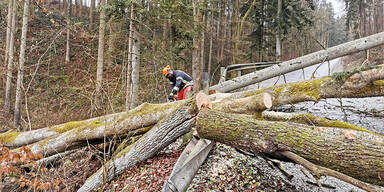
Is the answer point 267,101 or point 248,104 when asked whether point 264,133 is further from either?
point 248,104

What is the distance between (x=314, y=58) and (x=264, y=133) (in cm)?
262

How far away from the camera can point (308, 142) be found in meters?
1.91

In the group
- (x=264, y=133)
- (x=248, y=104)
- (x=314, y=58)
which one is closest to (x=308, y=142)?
(x=264, y=133)

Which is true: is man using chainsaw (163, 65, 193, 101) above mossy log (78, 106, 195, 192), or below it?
above

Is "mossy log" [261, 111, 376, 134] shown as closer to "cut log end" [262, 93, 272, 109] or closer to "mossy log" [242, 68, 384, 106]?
"mossy log" [242, 68, 384, 106]

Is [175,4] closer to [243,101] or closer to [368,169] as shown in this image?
[243,101]

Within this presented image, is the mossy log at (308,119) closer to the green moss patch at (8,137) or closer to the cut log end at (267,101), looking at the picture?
the cut log end at (267,101)

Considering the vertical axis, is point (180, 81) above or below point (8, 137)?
above

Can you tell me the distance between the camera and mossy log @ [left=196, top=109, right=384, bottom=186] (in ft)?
5.56

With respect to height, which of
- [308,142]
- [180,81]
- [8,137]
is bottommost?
[8,137]

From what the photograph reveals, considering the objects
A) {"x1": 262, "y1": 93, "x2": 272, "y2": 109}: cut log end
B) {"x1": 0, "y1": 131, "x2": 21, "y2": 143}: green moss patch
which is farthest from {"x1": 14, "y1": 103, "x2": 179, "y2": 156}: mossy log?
{"x1": 262, "y1": 93, "x2": 272, "y2": 109}: cut log end

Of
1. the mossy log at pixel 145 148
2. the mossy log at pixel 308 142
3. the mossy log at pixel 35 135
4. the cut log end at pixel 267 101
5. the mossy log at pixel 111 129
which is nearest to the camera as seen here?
the mossy log at pixel 308 142

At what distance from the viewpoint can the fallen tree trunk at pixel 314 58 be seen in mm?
3467

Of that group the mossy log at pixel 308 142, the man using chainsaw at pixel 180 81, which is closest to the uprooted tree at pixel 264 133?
the mossy log at pixel 308 142
